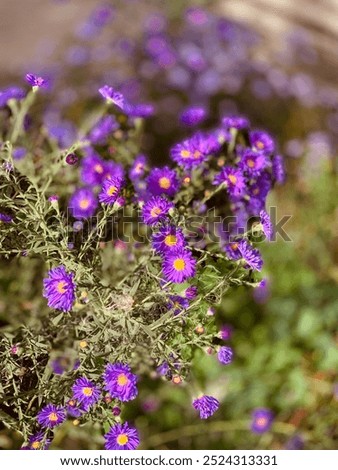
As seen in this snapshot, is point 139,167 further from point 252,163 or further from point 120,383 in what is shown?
point 120,383

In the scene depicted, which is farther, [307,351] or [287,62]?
[287,62]

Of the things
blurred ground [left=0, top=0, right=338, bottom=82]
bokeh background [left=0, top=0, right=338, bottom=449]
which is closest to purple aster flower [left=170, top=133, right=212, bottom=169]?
bokeh background [left=0, top=0, right=338, bottom=449]

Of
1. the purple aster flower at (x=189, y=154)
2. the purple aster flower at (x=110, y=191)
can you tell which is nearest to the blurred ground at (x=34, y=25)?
the purple aster flower at (x=189, y=154)

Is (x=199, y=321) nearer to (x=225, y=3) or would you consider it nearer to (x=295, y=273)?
(x=295, y=273)

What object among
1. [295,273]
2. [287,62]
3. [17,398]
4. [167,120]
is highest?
[287,62]

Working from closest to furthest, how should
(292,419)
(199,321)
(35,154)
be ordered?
(199,321), (35,154), (292,419)

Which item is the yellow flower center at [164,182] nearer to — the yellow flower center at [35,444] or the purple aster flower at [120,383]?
the purple aster flower at [120,383]
